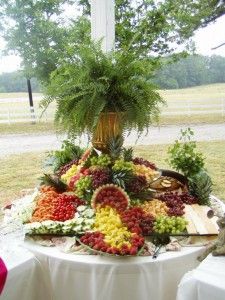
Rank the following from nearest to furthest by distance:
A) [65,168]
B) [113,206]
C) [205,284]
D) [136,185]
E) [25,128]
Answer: [205,284] < [113,206] < [136,185] < [65,168] < [25,128]

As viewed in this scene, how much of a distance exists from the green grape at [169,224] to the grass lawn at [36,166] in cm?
134

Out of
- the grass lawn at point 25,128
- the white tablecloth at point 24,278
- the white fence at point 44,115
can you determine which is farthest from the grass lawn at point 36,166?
the white tablecloth at point 24,278

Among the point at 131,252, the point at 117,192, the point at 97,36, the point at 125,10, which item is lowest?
the point at 131,252

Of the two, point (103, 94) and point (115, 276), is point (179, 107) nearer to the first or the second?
point (103, 94)

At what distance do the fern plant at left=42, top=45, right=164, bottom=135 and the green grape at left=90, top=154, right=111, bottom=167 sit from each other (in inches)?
5.5

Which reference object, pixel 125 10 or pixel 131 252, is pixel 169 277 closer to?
pixel 131 252

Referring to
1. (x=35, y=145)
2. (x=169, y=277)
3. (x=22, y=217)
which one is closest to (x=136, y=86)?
(x=22, y=217)

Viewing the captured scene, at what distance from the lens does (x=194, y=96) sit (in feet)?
8.52

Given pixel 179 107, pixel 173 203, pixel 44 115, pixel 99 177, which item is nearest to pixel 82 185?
pixel 99 177

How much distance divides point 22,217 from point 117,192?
1.36ft

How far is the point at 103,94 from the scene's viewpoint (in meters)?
1.76

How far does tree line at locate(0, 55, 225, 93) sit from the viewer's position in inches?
93.7

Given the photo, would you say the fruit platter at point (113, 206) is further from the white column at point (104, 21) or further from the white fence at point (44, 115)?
the white column at point (104, 21)

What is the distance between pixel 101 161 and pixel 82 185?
165 millimetres
